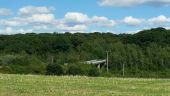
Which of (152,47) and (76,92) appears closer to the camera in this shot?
(76,92)

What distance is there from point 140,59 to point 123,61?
13.1 feet

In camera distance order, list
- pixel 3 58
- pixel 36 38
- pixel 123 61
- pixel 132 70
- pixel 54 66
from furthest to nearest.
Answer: pixel 36 38
pixel 123 61
pixel 132 70
pixel 3 58
pixel 54 66

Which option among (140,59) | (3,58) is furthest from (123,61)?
(3,58)

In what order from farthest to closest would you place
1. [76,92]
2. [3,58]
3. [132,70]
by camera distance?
[132,70], [3,58], [76,92]

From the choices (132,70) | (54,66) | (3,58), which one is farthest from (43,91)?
(132,70)

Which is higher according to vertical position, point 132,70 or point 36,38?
point 36,38

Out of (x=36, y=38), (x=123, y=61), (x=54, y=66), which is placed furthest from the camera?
(x=36, y=38)

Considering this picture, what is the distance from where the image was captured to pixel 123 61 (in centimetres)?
10581

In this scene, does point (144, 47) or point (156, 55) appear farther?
point (144, 47)

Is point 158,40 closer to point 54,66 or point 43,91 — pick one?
point 54,66

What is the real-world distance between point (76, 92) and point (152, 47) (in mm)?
93364

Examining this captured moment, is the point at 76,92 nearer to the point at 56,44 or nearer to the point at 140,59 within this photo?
the point at 140,59

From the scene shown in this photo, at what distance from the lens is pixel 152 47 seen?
108500 millimetres

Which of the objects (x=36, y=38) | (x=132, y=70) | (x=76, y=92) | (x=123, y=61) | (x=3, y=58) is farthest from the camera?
(x=36, y=38)
